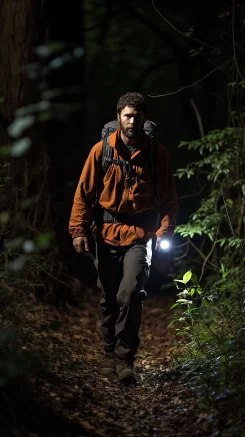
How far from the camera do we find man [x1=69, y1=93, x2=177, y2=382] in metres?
5.73

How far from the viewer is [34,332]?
21.4 ft

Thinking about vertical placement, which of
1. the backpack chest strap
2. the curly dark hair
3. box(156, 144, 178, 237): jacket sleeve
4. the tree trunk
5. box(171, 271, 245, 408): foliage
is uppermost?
the tree trunk

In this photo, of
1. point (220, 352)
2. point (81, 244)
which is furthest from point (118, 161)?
point (220, 352)

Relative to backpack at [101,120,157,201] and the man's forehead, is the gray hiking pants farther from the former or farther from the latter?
the man's forehead

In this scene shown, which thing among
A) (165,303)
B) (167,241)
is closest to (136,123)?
(167,241)

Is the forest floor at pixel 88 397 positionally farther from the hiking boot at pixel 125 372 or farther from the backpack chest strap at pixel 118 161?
the backpack chest strap at pixel 118 161

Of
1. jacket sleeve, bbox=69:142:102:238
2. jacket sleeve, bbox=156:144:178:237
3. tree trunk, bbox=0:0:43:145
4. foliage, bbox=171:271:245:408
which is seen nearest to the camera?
foliage, bbox=171:271:245:408

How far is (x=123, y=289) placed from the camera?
18.8ft

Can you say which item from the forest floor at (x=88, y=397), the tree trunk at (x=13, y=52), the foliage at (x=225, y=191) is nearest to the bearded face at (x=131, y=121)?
the foliage at (x=225, y=191)

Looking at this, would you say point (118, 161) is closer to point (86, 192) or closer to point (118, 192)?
point (118, 192)

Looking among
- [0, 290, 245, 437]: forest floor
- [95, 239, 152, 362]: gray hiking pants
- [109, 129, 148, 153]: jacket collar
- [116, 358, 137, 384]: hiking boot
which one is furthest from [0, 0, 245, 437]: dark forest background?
[109, 129, 148, 153]: jacket collar

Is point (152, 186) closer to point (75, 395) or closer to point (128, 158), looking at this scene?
point (128, 158)

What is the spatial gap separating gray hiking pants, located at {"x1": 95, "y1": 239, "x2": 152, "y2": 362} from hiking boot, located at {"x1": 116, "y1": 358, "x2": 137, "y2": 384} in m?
0.06

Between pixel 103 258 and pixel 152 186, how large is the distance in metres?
0.83
